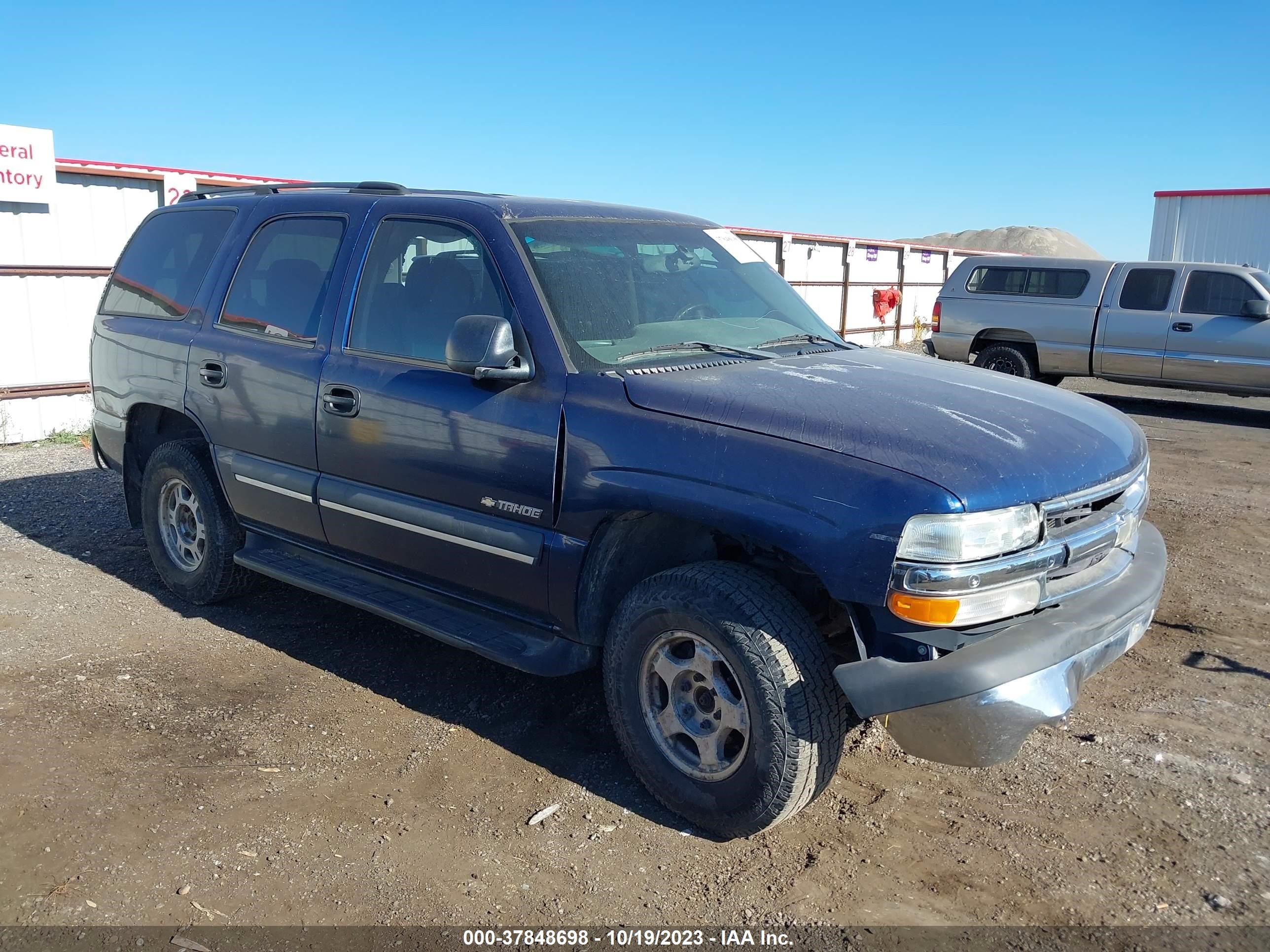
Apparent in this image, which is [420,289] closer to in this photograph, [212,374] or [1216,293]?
[212,374]

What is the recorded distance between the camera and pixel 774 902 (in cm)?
289

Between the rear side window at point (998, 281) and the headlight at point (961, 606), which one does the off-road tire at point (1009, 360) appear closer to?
the rear side window at point (998, 281)

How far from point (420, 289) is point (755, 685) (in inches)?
85.5

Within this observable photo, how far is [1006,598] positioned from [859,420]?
67cm

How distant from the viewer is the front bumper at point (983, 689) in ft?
8.95

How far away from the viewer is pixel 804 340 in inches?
167

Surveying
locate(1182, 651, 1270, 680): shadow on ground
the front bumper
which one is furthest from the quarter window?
locate(1182, 651, 1270, 680): shadow on ground

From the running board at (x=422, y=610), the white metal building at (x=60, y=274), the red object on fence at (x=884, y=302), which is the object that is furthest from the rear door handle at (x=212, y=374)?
the red object on fence at (x=884, y=302)

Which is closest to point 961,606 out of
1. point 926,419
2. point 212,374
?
point 926,419

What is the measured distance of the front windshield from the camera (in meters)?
3.70

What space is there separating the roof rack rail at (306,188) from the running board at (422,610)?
5.54ft

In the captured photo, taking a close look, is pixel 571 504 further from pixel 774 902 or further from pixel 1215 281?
pixel 1215 281

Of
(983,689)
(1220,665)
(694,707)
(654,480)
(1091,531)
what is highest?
(654,480)

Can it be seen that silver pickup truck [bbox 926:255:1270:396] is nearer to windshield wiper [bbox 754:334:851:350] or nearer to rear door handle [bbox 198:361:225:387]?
windshield wiper [bbox 754:334:851:350]
